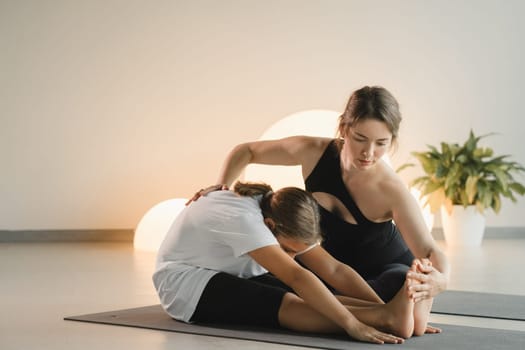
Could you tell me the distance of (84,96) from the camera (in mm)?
5945

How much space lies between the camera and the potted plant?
5.58m

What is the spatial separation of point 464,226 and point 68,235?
252cm

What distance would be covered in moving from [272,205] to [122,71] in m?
3.77

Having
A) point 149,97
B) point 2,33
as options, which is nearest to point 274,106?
point 149,97

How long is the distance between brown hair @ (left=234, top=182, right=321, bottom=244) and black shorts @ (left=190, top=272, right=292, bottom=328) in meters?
0.18

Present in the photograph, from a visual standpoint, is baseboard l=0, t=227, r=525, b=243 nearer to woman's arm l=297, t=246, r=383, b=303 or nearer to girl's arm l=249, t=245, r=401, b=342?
woman's arm l=297, t=246, r=383, b=303

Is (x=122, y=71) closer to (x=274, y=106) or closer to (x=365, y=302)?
(x=274, y=106)

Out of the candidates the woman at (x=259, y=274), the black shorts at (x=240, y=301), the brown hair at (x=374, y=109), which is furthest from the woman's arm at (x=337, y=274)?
the brown hair at (x=374, y=109)

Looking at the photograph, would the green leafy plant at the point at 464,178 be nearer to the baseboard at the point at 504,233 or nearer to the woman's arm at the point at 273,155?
the baseboard at the point at 504,233

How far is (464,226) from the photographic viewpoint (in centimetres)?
560

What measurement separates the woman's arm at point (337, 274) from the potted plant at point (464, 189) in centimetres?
306

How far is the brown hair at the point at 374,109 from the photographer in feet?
8.01

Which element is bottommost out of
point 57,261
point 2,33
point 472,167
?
point 57,261

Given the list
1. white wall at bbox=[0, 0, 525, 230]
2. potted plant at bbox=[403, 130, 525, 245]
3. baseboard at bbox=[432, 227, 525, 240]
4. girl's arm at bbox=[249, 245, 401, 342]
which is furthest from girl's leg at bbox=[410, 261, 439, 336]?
baseboard at bbox=[432, 227, 525, 240]
